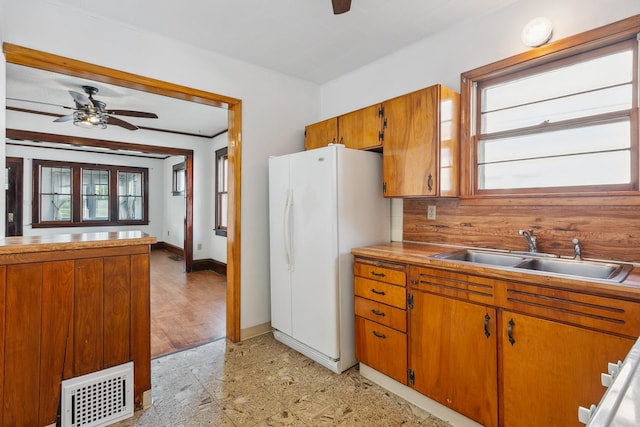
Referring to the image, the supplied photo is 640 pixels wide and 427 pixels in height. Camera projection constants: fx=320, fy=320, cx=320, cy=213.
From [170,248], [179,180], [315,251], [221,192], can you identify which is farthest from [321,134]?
[170,248]

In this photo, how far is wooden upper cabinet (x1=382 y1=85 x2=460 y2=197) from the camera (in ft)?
7.13

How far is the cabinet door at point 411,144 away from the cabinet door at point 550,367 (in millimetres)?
1006

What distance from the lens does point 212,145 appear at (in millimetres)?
5926

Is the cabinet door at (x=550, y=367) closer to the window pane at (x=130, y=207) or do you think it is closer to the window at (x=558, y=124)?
the window at (x=558, y=124)

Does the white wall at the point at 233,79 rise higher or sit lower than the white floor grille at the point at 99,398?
higher

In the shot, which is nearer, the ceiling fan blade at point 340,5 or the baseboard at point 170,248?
the ceiling fan blade at point 340,5

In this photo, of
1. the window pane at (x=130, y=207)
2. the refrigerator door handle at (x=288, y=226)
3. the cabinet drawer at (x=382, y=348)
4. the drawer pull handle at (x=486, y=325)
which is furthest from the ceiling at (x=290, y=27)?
the window pane at (x=130, y=207)

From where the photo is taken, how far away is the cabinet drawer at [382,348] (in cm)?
203

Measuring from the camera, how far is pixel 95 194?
7.48 meters

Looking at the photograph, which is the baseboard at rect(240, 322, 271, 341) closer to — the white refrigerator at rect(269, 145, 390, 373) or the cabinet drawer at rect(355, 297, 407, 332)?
the white refrigerator at rect(269, 145, 390, 373)

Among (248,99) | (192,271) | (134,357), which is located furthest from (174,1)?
(192,271)

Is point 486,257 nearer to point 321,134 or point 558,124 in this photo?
point 558,124

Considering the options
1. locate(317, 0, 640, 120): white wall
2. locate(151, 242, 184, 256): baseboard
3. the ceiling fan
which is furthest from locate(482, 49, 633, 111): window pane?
locate(151, 242, 184, 256): baseboard

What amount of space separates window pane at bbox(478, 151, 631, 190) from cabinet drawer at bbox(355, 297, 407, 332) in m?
1.10
